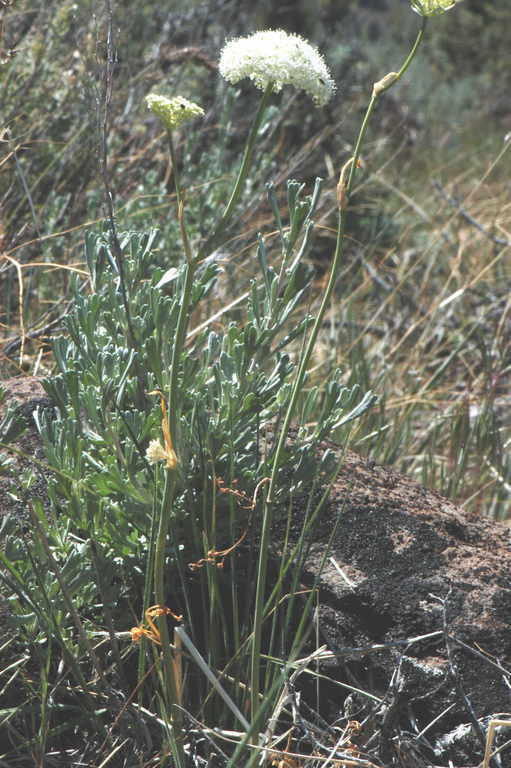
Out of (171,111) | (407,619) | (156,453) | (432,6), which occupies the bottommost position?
(407,619)

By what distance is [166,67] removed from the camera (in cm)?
412

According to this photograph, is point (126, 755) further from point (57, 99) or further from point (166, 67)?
point (166, 67)

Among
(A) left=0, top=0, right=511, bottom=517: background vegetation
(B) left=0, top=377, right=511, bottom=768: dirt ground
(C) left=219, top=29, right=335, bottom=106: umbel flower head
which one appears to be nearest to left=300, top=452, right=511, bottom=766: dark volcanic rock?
(B) left=0, top=377, right=511, bottom=768: dirt ground

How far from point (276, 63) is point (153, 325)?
70cm

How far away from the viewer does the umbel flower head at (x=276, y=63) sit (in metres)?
1.25

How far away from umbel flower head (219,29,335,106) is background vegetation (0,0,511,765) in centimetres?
29

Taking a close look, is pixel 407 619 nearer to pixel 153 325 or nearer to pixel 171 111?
pixel 153 325

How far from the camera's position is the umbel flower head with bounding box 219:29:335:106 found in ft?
4.09

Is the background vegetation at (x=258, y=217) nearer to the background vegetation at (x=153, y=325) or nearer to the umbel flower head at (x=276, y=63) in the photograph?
the background vegetation at (x=153, y=325)

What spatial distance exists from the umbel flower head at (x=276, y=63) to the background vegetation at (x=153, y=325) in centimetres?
29

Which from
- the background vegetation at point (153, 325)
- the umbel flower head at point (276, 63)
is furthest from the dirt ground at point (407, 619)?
the umbel flower head at point (276, 63)

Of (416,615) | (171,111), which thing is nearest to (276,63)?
(171,111)

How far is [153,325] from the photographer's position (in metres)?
1.81

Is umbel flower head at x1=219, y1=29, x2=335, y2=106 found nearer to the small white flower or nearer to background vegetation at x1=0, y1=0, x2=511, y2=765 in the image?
background vegetation at x1=0, y1=0, x2=511, y2=765
